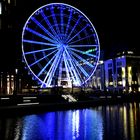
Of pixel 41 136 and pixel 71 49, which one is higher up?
pixel 71 49

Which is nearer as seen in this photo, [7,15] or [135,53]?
[7,15]

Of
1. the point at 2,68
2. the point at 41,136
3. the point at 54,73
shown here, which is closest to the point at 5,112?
the point at 41,136

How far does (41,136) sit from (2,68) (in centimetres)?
3375

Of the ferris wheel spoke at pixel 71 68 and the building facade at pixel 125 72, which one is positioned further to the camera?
the building facade at pixel 125 72

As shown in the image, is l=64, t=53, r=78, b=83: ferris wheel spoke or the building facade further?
the building facade

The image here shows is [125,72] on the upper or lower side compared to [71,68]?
upper

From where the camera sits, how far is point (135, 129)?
15.8m

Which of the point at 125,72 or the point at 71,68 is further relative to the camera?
the point at 125,72

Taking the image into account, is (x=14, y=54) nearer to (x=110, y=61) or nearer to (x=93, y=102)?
(x=93, y=102)

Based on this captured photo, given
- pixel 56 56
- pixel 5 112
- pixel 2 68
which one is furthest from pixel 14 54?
pixel 5 112

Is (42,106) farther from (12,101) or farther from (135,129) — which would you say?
(135,129)

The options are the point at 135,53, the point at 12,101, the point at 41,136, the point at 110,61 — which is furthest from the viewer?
the point at 110,61

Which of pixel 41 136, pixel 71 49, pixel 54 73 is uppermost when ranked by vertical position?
pixel 71 49

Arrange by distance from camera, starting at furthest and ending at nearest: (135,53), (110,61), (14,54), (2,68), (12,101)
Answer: (110,61) < (135,53) < (14,54) < (2,68) < (12,101)
